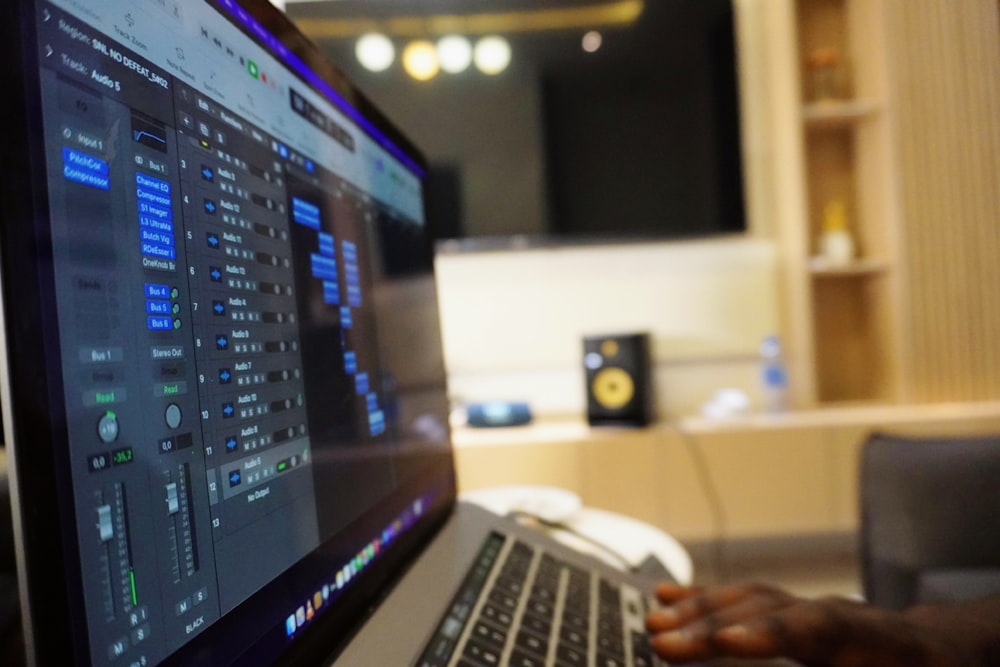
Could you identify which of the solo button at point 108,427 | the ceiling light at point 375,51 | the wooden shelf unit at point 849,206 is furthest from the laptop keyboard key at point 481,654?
the ceiling light at point 375,51

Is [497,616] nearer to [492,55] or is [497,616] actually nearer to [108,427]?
[108,427]

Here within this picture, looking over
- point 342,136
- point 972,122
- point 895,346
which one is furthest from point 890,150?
point 342,136

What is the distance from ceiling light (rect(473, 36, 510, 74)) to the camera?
1812 mm

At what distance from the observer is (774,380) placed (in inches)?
69.5

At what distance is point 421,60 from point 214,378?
175 cm

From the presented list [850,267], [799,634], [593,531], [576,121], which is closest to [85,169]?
[799,634]

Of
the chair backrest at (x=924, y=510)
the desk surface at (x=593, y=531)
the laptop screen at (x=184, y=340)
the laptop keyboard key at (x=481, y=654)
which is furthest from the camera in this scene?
the chair backrest at (x=924, y=510)

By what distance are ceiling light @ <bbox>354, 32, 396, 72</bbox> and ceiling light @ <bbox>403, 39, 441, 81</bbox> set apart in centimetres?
5

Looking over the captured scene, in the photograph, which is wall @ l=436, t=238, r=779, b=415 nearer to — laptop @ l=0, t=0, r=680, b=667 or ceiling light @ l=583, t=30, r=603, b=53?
ceiling light @ l=583, t=30, r=603, b=53

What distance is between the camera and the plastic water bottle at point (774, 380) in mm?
1770

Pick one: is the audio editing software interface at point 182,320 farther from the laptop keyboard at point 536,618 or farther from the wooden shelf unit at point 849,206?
the wooden shelf unit at point 849,206

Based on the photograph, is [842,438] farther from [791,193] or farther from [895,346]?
[791,193]

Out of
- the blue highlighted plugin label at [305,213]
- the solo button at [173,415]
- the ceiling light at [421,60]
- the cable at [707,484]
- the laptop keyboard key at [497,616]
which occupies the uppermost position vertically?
the ceiling light at [421,60]

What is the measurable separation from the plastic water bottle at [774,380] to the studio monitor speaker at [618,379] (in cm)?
38
